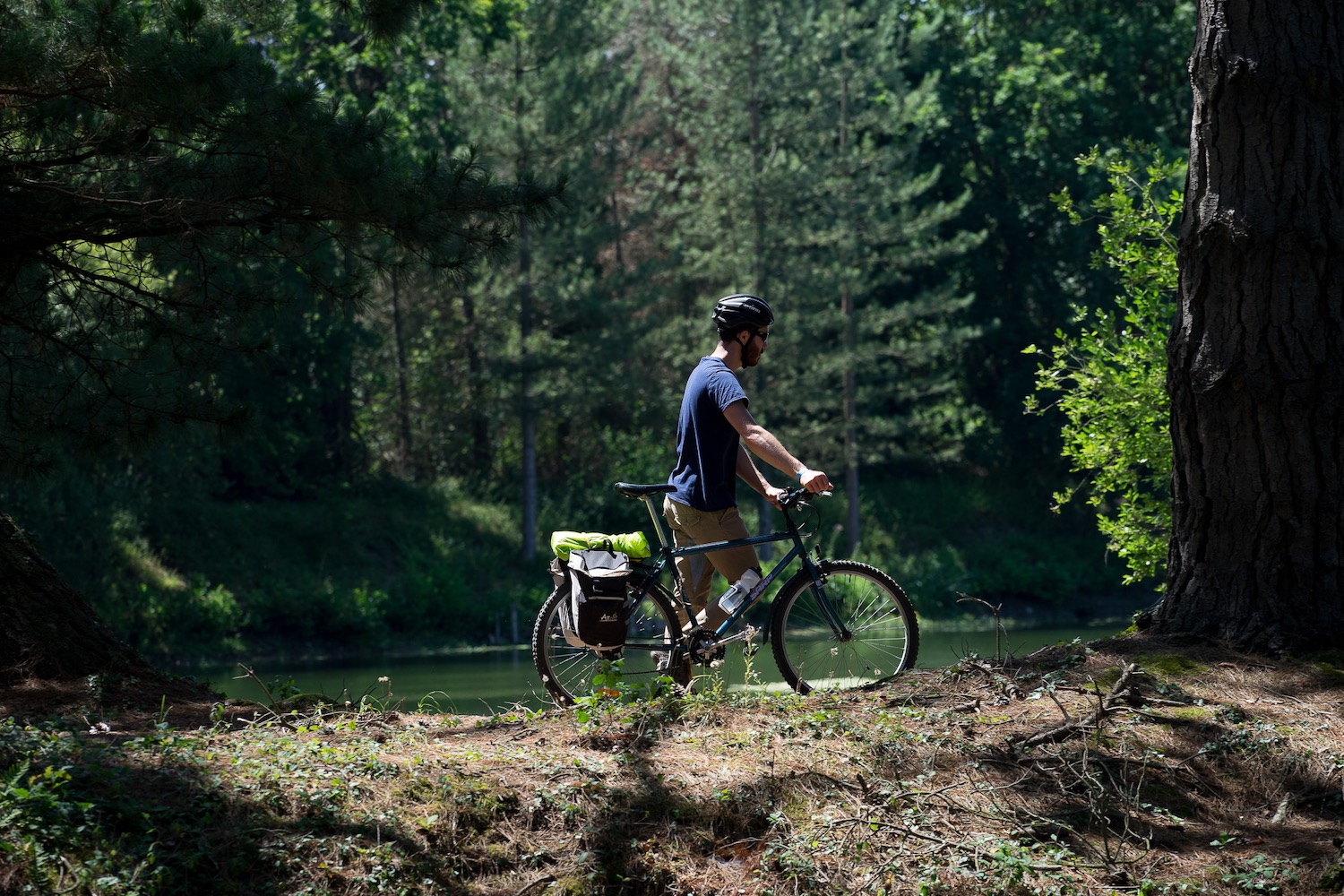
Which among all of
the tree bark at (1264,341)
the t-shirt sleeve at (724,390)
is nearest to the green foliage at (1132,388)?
the tree bark at (1264,341)

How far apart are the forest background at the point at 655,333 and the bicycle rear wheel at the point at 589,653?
49.9 feet

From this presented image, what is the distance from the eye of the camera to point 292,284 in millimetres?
17109

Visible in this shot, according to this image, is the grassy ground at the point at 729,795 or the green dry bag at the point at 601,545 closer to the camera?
the grassy ground at the point at 729,795

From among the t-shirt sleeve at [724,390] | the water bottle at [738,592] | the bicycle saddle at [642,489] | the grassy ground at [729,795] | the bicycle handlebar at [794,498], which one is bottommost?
the grassy ground at [729,795]

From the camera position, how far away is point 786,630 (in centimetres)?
623

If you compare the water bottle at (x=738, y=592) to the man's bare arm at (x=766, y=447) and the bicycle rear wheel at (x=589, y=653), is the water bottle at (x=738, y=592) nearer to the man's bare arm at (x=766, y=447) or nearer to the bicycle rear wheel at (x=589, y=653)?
the bicycle rear wheel at (x=589, y=653)

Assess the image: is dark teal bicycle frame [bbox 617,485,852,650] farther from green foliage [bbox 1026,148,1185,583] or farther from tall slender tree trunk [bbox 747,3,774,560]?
tall slender tree trunk [bbox 747,3,774,560]

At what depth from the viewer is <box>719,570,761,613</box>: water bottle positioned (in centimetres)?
617

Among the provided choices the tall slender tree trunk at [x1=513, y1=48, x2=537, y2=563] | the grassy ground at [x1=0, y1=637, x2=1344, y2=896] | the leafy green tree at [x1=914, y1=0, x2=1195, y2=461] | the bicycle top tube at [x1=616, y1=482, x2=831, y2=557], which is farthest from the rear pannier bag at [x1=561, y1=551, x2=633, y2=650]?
the leafy green tree at [x1=914, y1=0, x2=1195, y2=461]

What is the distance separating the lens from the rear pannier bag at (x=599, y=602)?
605 cm

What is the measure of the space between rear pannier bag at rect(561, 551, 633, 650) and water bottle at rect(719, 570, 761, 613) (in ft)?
1.44

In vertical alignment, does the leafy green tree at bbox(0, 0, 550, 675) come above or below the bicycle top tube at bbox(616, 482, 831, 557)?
above

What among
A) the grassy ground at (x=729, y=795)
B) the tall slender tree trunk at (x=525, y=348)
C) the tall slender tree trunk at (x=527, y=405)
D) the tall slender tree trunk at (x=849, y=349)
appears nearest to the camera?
the grassy ground at (x=729, y=795)

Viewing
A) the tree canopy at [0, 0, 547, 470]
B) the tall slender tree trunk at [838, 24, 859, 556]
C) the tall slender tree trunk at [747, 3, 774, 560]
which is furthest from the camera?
the tall slender tree trunk at [838, 24, 859, 556]
